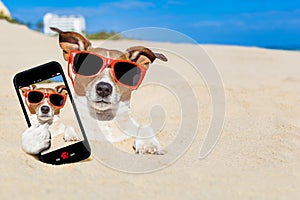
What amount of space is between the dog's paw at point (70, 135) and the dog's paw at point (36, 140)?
0.10 m

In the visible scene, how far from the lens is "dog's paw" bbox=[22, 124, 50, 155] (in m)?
1.84

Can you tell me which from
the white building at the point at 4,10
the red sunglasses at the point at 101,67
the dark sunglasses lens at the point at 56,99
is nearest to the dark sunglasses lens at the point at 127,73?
the red sunglasses at the point at 101,67

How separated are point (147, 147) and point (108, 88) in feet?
1.08

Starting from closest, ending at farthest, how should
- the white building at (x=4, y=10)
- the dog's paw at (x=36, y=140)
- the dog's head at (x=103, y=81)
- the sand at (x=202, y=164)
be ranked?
the sand at (x=202, y=164)
the dog's paw at (x=36, y=140)
the dog's head at (x=103, y=81)
the white building at (x=4, y=10)

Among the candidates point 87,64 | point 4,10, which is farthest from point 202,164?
point 4,10

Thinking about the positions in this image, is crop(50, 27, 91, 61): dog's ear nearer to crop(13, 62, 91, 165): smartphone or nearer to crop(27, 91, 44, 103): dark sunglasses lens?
crop(13, 62, 91, 165): smartphone

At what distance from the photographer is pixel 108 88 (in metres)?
1.94

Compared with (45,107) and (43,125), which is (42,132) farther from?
(45,107)

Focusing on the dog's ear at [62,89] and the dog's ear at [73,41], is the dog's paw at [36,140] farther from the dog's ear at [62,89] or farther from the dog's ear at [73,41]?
the dog's ear at [73,41]

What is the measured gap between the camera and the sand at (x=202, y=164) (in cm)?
157

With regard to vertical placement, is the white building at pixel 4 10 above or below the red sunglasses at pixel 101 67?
above

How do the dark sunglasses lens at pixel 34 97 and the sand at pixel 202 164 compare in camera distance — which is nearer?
the sand at pixel 202 164

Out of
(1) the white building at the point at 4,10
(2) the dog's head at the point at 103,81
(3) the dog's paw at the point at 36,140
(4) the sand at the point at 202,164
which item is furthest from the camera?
(1) the white building at the point at 4,10

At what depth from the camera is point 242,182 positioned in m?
1.70
